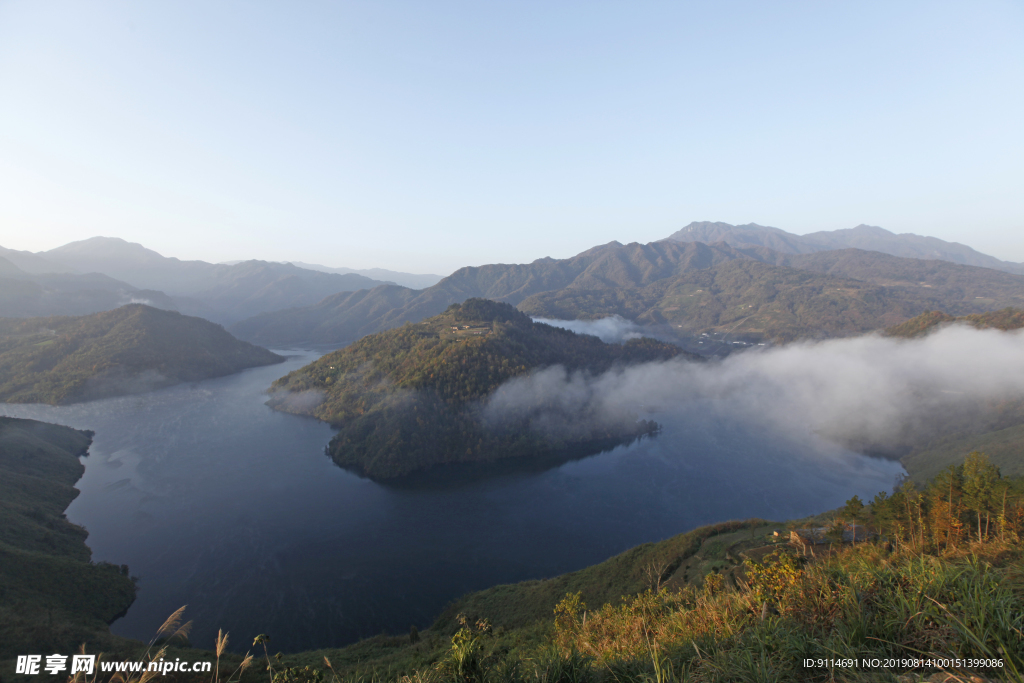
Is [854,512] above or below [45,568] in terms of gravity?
above

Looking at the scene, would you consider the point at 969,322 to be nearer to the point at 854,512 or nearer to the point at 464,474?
the point at 854,512

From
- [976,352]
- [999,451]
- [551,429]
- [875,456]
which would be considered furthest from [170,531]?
[976,352]

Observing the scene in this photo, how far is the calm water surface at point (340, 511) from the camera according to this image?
1847 inches

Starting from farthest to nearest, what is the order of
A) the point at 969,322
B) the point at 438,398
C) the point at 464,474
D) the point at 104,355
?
the point at 969,322
the point at 104,355
the point at 438,398
the point at 464,474

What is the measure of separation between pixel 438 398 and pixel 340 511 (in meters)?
37.5

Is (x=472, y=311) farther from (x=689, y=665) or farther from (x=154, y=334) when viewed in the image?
(x=689, y=665)

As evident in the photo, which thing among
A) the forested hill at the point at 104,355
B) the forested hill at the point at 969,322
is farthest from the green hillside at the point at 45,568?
the forested hill at the point at 969,322

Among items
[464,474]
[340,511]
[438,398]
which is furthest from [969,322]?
[340,511]

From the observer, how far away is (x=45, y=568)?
35.8 metres

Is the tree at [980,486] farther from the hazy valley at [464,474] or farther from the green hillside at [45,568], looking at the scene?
the green hillside at [45,568]

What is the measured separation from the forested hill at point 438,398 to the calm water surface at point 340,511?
748 centimetres

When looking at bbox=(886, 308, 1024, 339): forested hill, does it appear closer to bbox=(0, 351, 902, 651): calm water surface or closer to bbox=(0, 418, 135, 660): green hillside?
bbox=(0, 351, 902, 651): calm water surface

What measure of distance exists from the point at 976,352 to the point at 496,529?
17606 cm

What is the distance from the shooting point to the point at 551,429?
348 ft
